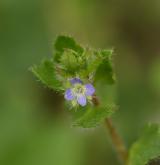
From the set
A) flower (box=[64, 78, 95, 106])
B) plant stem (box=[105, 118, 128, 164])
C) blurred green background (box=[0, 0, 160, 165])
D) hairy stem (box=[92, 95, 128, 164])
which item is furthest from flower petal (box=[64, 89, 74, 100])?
blurred green background (box=[0, 0, 160, 165])

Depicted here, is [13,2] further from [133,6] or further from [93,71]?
[93,71]

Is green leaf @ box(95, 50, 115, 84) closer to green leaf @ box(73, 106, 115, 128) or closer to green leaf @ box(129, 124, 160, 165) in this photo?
green leaf @ box(73, 106, 115, 128)

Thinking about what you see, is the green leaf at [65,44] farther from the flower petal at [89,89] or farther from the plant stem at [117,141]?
the plant stem at [117,141]

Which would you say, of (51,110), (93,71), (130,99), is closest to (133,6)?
(130,99)

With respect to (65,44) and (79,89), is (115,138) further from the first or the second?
(65,44)

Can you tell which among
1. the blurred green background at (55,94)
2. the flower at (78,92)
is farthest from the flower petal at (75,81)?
the blurred green background at (55,94)
